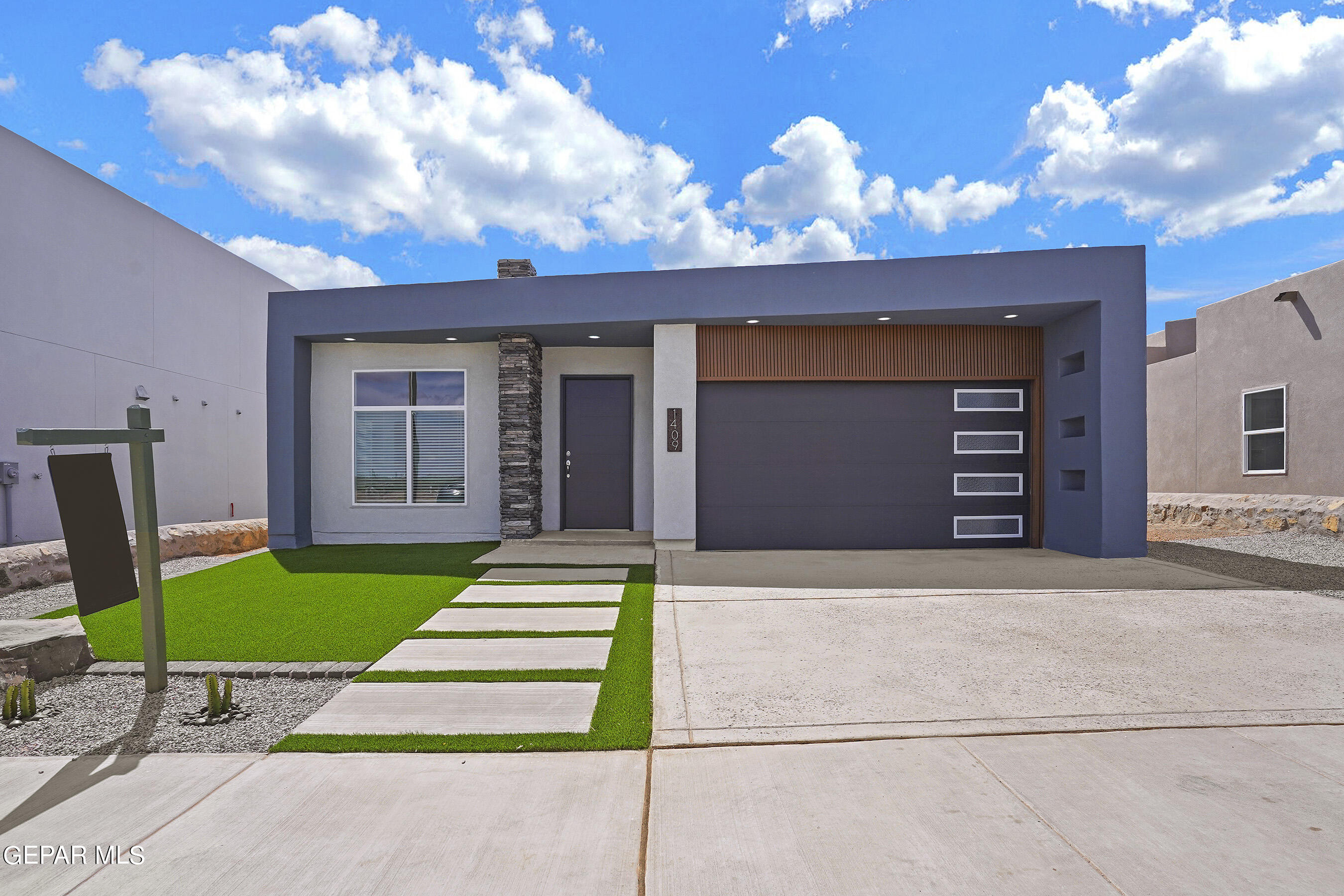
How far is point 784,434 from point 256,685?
7.02m

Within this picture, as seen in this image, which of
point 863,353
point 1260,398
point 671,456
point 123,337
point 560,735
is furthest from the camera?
point 123,337

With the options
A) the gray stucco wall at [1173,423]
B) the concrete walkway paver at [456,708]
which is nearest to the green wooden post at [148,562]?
the concrete walkway paver at [456,708]

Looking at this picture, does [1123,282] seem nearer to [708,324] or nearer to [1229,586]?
[1229,586]

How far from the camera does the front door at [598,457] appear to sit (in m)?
10.5

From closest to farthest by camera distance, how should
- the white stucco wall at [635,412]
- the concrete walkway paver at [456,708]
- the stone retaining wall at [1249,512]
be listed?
the concrete walkway paver at [456,708] < the stone retaining wall at [1249,512] < the white stucco wall at [635,412]

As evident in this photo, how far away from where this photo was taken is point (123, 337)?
472 inches

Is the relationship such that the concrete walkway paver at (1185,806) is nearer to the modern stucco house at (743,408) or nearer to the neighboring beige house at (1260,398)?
the modern stucco house at (743,408)

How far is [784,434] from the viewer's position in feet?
30.3

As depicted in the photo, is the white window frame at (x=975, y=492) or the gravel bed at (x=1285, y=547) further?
the white window frame at (x=975, y=492)

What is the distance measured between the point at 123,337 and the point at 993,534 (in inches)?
620

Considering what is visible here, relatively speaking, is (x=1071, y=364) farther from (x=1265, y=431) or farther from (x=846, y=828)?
(x=846, y=828)

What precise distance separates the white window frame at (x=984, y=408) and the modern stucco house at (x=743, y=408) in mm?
33

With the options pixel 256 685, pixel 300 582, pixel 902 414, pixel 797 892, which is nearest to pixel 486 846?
pixel 797 892

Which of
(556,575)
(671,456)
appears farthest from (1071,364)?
(556,575)
